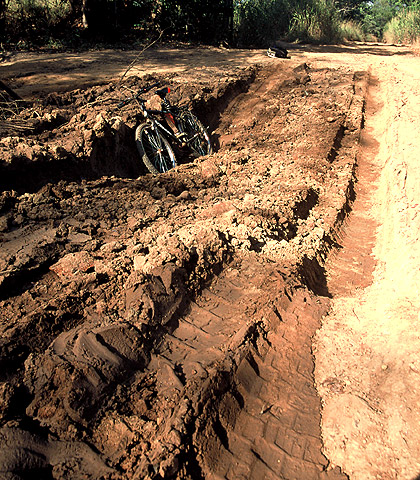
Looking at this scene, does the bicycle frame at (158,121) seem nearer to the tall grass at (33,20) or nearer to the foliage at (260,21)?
Result: the tall grass at (33,20)

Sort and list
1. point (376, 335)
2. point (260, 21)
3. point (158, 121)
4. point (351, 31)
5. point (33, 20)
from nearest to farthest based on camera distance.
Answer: point (376, 335) < point (158, 121) < point (33, 20) < point (260, 21) < point (351, 31)

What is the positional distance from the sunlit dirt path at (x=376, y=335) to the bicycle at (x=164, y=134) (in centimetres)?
315

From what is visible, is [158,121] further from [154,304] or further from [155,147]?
[154,304]

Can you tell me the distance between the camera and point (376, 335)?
3.52m

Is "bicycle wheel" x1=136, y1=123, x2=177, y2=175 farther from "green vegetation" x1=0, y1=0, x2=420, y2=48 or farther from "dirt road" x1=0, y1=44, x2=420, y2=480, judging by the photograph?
"green vegetation" x1=0, y1=0, x2=420, y2=48

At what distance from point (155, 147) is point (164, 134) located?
2.11 feet

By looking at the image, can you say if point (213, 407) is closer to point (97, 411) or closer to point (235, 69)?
point (97, 411)

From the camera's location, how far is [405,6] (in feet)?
89.7

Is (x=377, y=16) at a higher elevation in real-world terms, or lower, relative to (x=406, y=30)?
higher

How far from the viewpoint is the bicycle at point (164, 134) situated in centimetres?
703

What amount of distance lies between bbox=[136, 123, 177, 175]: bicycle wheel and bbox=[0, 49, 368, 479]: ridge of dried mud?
14.0 inches

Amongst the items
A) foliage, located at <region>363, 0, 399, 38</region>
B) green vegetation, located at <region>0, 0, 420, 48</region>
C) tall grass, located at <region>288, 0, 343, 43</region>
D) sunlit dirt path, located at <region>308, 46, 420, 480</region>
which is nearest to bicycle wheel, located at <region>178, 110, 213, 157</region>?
sunlit dirt path, located at <region>308, 46, 420, 480</region>

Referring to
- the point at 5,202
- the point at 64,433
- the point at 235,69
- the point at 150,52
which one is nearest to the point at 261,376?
the point at 64,433

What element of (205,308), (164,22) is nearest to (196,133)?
(205,308)
